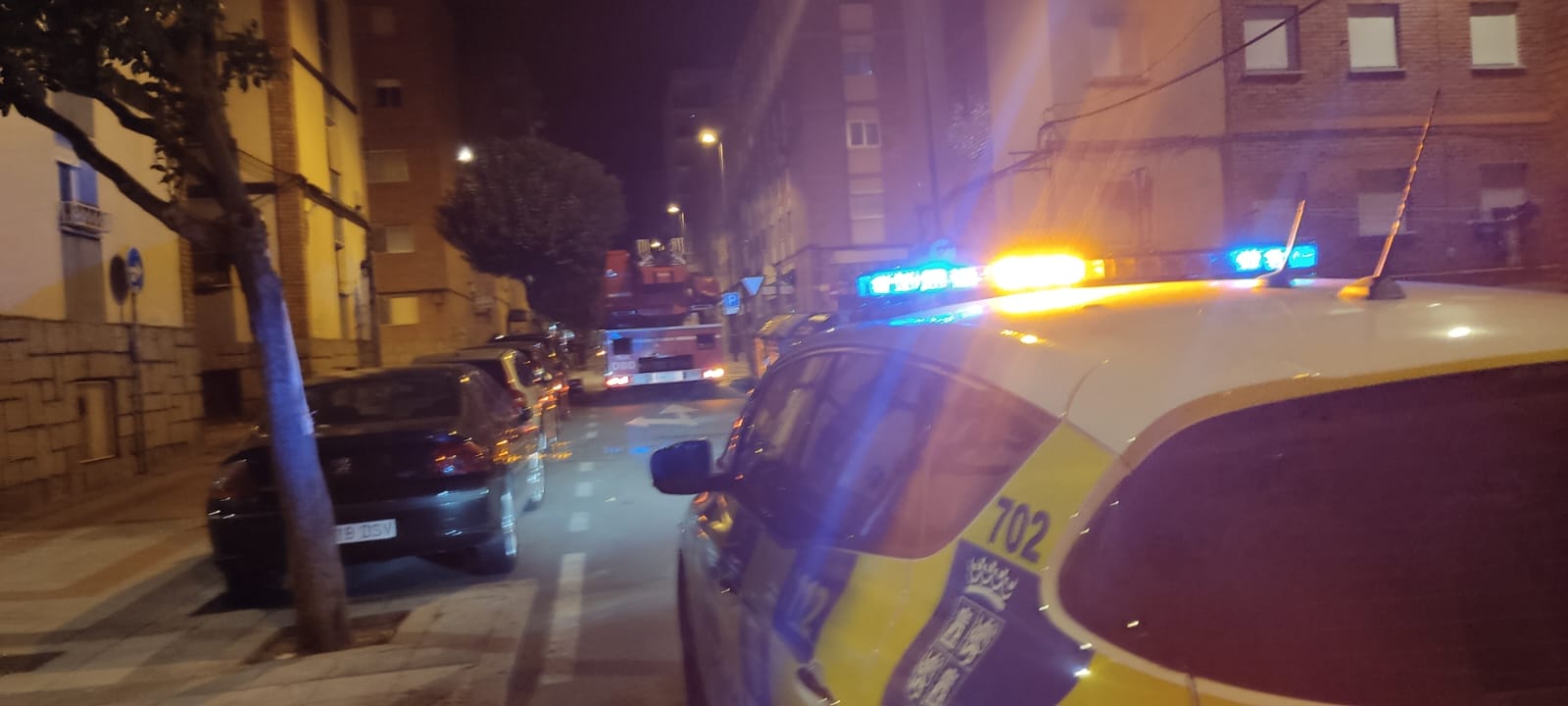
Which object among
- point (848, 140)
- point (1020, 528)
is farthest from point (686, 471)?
point (848, 140)

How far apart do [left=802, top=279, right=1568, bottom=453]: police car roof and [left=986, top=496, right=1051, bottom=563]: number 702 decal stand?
0.52ft

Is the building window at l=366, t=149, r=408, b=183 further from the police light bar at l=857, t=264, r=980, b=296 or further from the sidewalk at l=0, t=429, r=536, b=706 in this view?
the police light bar at l=857, t=264, r=980, b=296

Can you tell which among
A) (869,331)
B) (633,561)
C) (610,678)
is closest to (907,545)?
(869,331)

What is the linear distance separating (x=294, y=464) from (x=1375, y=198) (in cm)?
1825

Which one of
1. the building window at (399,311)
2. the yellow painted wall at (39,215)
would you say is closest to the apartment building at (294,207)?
the yellow painted wall at (39,215)

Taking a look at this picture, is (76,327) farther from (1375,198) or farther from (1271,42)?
(1375,198)

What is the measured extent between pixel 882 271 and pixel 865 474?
125 inches

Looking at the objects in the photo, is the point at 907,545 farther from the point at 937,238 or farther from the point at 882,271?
the point at 937,238

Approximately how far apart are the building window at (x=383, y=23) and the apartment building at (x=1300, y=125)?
2780 centimetres

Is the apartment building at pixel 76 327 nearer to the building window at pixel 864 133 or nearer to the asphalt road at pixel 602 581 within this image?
the asphalt road at pixel 602 581

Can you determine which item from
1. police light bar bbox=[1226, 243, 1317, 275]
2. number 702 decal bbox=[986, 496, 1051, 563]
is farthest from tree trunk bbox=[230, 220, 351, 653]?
number 702 decal bbox=[986, 496, 1051, 563]

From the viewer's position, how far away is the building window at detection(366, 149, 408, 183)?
132ft

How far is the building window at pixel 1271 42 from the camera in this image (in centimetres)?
1856

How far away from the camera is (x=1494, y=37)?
18188mm
